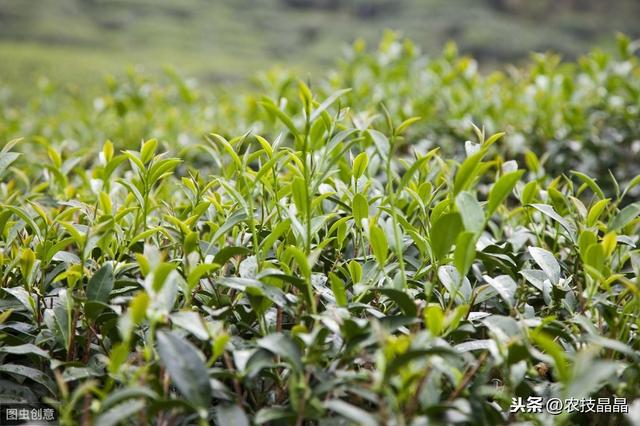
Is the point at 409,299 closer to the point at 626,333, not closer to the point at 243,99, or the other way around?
the point at 626,333

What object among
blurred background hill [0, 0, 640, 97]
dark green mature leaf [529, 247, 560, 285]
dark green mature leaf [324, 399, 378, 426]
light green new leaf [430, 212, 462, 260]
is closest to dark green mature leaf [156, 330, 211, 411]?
dark green mature leaf [324, 399, 378, 426]

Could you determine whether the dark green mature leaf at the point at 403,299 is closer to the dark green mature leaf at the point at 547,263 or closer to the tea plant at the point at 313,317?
the tea plant at the point at 313,317

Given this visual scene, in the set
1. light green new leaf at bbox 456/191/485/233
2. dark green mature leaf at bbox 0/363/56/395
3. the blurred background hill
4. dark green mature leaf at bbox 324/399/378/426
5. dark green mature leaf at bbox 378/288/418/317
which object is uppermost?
the blurred background hill

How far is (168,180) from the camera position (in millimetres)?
1924

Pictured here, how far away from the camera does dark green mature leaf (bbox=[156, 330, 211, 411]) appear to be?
2.69ft

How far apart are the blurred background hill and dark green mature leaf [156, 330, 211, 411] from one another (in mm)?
29704

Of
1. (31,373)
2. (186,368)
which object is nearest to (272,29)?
(31,373)

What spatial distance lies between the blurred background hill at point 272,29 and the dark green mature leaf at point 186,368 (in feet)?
97.5

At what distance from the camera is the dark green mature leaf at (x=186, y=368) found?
821 millimetres

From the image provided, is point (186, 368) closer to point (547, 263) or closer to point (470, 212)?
point (470, 212)

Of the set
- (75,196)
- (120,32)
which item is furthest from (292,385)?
(120,32)

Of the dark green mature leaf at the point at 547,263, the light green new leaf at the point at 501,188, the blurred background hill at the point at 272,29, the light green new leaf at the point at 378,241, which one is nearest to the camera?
the light green new leaf at the point at 501,188

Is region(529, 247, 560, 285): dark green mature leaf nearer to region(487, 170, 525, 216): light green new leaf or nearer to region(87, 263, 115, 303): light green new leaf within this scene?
region(487, 170, 525, 216): light green new leaf

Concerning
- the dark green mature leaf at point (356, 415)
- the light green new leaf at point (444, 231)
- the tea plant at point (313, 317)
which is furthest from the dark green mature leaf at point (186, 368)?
the light green new leaf at point (444, 231)
